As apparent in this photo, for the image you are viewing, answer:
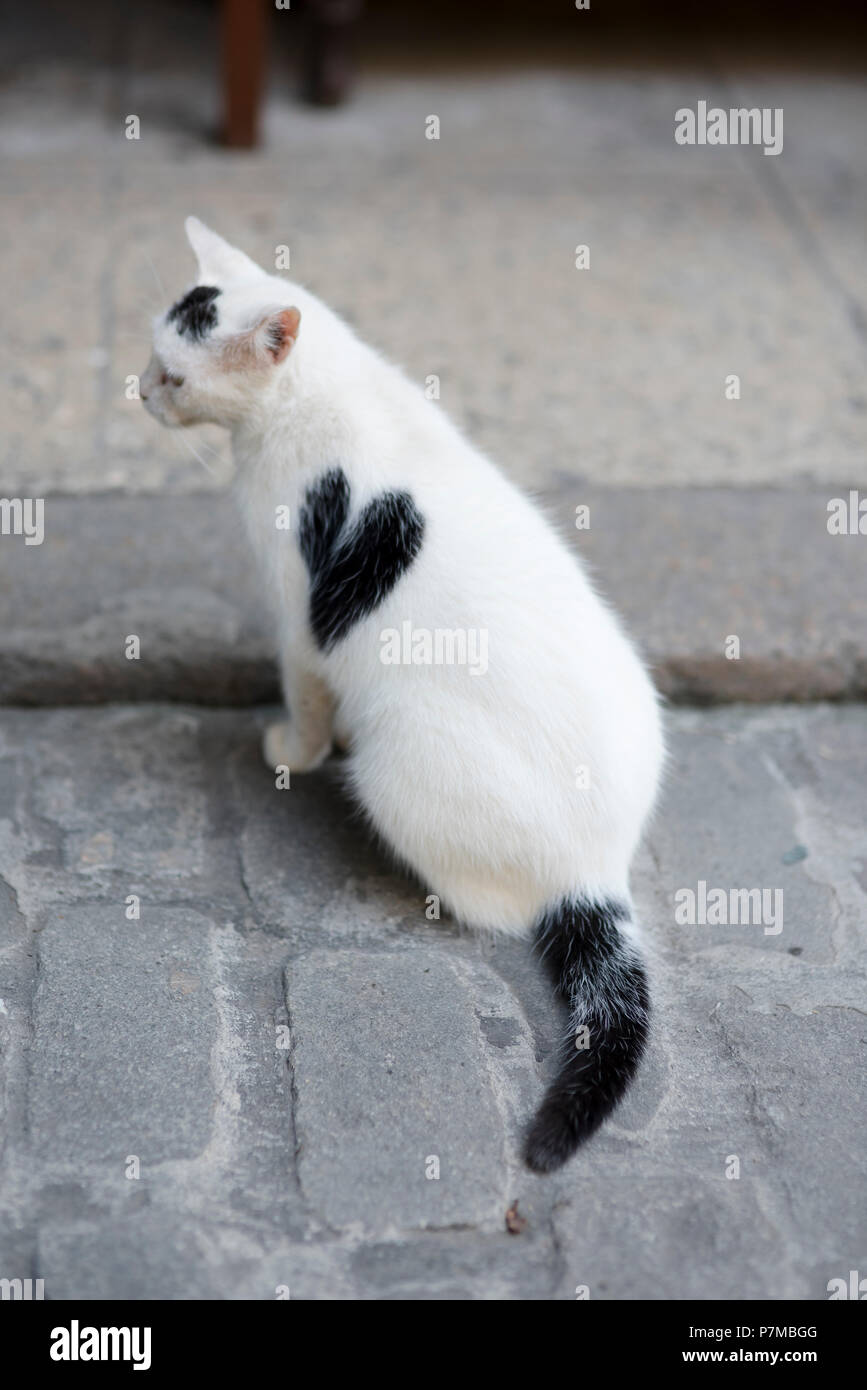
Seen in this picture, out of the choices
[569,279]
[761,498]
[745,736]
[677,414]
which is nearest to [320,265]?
[569,279]

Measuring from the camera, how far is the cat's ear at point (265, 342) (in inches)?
107

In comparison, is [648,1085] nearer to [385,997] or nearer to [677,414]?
[385,997]

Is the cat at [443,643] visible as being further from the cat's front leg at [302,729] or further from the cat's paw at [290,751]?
the cat's paw at [290,751]

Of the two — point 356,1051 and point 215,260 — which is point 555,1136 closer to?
point 356,1051

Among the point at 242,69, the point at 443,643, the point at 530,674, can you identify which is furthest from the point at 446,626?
the point at 242,69

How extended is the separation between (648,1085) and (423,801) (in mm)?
694

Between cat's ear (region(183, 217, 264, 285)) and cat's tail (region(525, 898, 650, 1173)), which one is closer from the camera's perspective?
cat's tail (region(525, 898, 650, 1173))

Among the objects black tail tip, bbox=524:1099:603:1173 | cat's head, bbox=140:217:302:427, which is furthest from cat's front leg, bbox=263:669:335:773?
black tail tip, bbox=524:1099:603:1173

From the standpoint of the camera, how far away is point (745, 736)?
3.47m

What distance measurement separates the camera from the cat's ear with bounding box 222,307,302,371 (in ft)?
8.96

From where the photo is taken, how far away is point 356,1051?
2.60m

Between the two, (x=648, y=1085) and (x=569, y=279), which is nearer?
(x=648, y=1085)

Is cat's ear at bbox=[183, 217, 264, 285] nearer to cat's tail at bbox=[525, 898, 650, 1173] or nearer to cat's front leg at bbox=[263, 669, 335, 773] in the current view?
cat's front leg at bbox=[263, 669, 335, 773]

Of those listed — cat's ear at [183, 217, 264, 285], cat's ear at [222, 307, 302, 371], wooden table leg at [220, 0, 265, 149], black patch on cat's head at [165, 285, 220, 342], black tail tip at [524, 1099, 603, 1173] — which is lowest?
black tail tip at [524, 1099, 603, 1173]
